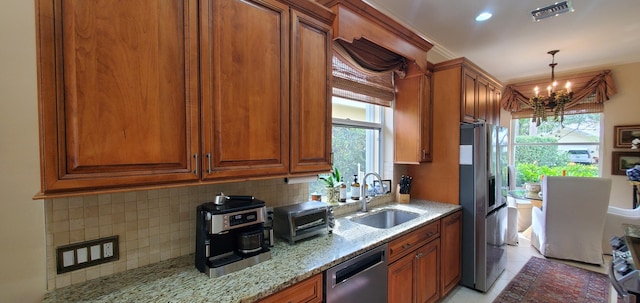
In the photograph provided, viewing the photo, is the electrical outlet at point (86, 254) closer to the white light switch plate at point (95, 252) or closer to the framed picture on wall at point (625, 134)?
the white light switch plate at point (95, 252)

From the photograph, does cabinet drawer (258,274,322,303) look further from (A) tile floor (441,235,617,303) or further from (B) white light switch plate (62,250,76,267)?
(A) tile floor (441,235,617,303)

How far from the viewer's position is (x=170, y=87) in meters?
1.12

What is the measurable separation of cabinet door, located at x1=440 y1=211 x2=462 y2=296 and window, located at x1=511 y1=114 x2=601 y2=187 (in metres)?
3.31

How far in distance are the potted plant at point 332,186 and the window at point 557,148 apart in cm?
449

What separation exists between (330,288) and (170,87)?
1258 mm

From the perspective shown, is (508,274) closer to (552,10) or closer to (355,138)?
(355,138)

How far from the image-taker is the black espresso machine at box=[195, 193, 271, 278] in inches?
48.7

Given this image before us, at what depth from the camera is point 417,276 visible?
6.91ft

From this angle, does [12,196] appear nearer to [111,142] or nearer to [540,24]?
[111,142]

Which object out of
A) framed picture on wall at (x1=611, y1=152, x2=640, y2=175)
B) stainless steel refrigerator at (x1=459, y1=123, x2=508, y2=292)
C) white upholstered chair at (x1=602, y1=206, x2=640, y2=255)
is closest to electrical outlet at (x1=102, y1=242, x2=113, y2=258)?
stainless steel refrigerator at (x1=459, y1=123, x2=508, y2=292)

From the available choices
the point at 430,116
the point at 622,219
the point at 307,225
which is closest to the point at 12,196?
the point at 307,225

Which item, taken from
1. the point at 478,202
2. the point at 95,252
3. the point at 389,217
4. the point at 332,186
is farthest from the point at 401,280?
the point at 95,252

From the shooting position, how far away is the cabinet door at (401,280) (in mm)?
1839

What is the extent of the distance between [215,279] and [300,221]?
60 cm
